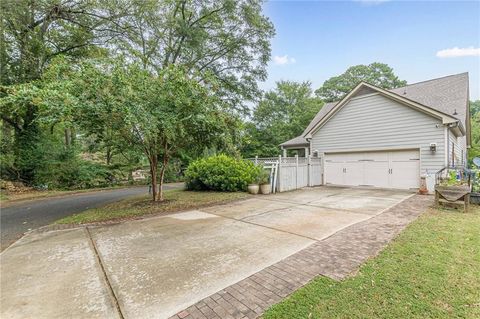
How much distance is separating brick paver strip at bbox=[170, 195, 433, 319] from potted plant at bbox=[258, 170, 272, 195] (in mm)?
4930

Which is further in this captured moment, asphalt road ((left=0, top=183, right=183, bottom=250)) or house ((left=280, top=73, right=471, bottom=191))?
house ((left=280, top=73, right=471, bottom=191))

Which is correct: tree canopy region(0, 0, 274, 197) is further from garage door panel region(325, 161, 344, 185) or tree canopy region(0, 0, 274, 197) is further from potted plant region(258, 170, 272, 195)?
garage door panel region(325, 161, 344, 185)

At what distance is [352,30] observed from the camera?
11.1 meters

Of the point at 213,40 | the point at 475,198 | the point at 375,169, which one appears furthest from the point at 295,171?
the point at 213,40

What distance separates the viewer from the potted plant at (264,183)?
31.3ft

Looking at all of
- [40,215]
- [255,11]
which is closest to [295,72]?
[255,11]

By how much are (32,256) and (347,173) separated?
11.8m

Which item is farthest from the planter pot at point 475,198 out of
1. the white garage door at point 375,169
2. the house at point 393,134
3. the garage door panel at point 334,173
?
the garage door panel at point 334,173

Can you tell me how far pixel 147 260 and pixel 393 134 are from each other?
1079cm

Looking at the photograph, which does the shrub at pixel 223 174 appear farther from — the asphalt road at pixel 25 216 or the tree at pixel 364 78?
the tree at pixel 364 78

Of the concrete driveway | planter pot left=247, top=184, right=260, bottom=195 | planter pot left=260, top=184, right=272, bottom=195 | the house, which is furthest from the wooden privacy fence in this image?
the concrete driveway

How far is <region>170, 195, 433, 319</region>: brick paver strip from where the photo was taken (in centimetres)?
221

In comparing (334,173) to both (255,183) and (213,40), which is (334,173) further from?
(213,40)

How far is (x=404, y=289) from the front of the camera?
7.98 feet
